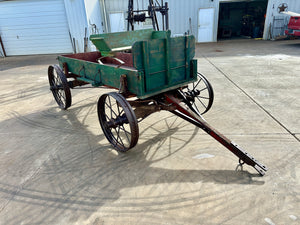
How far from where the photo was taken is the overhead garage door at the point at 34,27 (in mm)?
12367

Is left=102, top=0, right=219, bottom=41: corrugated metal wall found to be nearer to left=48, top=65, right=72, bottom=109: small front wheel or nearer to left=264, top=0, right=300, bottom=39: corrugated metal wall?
left=264, top=0, right=300, bottom=39: corrugated metal wall

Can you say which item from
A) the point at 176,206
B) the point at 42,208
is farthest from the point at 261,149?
the point at 42,208

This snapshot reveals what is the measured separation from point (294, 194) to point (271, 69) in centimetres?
598

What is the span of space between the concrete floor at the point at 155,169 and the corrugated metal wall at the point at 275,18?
481 inches

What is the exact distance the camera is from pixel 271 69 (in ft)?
23.4

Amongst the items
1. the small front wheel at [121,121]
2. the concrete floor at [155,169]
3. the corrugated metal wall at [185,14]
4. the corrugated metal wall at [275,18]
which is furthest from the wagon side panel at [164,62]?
the corrugated metal wall at [275,18]

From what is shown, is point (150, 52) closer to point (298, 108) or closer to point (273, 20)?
point (298, 108)

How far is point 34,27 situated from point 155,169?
13676 mm

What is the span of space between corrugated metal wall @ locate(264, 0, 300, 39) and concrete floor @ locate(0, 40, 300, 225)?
40.0 ft

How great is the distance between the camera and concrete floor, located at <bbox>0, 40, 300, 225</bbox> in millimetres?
2139

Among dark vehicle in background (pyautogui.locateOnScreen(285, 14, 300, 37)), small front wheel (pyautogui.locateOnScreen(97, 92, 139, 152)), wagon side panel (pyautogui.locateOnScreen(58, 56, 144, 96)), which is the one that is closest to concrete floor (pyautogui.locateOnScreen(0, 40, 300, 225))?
small front wheel (pyautogui.locateOnScreen(97, 92, 139, 152))

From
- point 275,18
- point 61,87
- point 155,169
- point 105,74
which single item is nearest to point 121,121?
point 155,169

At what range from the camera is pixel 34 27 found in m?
12.9

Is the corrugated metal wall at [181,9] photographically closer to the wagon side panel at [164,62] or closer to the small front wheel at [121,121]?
the wagon side panel at [164,62]
